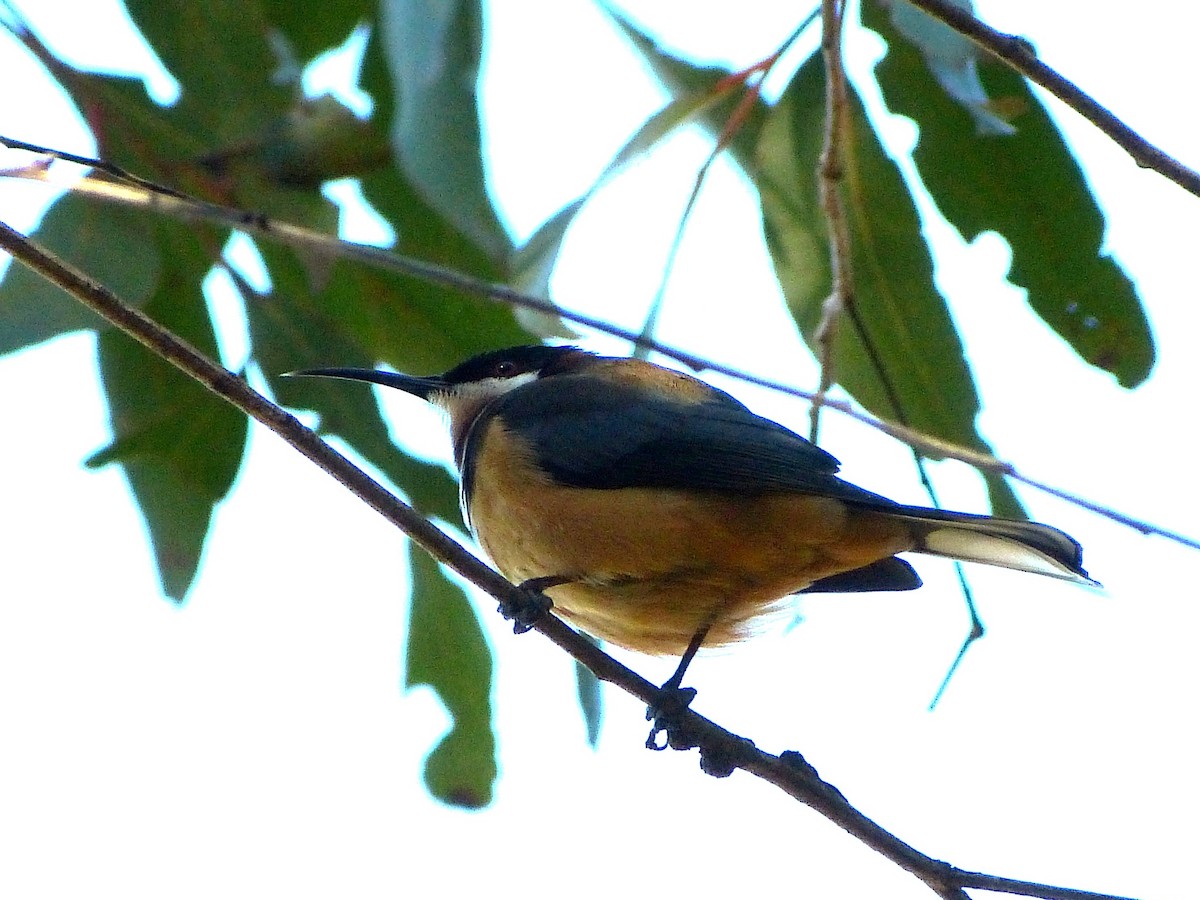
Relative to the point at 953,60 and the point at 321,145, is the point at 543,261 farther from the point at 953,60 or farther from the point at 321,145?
the point at 953,60

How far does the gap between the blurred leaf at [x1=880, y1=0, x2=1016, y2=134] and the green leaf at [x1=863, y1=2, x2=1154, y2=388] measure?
1.67ft

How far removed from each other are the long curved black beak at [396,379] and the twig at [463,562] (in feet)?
4.55

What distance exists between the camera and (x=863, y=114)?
4.87 m

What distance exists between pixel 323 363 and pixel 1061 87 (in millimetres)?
3095

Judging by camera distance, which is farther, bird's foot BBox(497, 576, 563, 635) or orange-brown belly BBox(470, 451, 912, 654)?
orange-brown belly BBox(470, 451, 912, 654)

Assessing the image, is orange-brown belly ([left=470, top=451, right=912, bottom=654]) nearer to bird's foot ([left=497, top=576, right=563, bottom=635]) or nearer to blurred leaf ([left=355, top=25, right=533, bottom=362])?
bird's foot ([left=497, top=576, right=563, bottom=635])

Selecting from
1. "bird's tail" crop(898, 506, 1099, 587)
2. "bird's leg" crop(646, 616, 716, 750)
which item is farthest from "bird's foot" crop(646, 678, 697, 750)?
"bird's tail" crop(898, 506, 1099, 587)

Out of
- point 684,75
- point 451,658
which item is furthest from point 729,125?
point 451,658

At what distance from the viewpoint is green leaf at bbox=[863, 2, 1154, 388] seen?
430 cm

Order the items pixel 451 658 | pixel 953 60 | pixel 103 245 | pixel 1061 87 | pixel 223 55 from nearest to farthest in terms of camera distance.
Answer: pixel 1061 87, pixel 953 60, pixel 103 245, pixel 223 55, pixel 451 658

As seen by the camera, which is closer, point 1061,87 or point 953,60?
point 1061,87

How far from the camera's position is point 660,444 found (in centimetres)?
432

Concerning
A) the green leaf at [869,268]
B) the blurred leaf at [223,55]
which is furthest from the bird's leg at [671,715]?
the blurred leaf at [223,55]

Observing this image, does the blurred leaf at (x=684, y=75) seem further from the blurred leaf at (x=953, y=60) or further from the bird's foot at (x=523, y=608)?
the bird's foot at (x=523, y=608)
